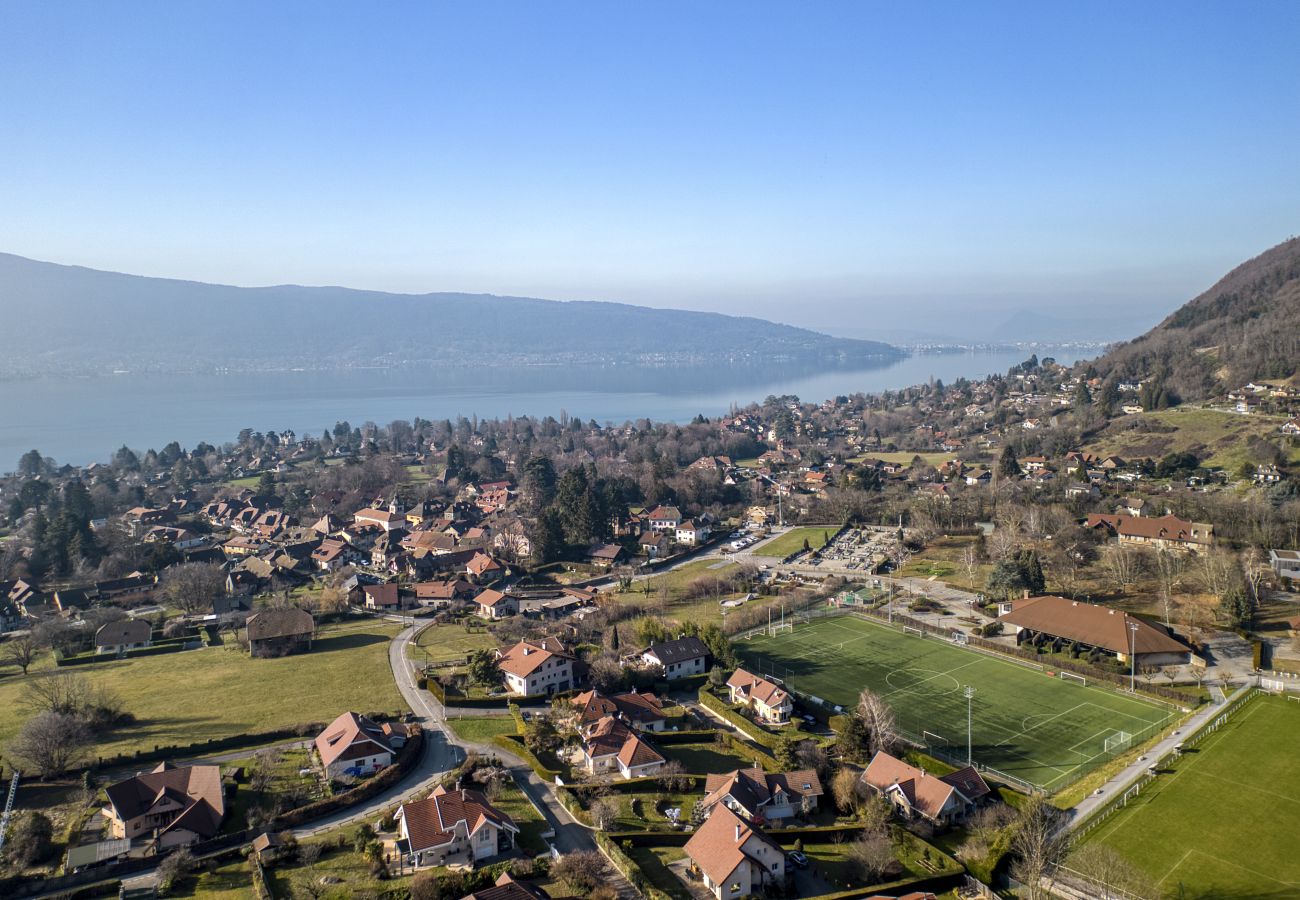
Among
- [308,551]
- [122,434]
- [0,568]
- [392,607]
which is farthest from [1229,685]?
[122,434]

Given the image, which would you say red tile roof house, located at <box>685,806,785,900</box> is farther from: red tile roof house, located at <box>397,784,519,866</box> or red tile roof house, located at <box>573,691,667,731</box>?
red tile roof house, located at <box>573,691,667,731</box>

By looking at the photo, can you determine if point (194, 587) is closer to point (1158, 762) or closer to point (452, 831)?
point (452, 831)

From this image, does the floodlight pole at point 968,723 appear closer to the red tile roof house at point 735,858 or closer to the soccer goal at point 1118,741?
the soccer goal at point 1118,741

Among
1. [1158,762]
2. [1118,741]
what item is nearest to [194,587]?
[1118,741]

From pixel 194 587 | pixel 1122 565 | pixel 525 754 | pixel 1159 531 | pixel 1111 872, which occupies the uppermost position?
pixel 1159 531

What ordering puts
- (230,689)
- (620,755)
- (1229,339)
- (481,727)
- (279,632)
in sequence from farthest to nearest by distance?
(1229,339), (279,632), (230,689), (481,727), (620,755)

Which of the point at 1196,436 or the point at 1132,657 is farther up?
the point at 1196,436
